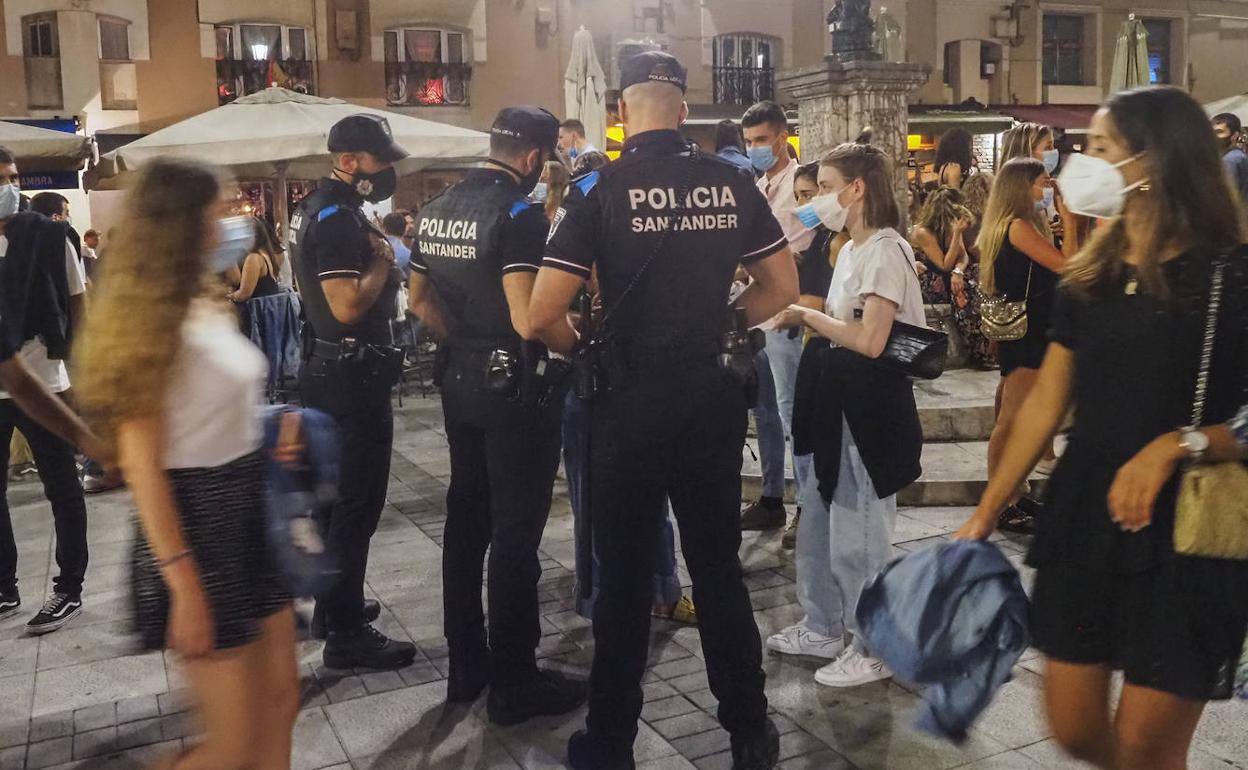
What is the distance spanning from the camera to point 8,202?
5.34 m

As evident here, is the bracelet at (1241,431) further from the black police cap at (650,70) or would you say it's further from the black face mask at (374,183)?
the black face mask at (374,183)

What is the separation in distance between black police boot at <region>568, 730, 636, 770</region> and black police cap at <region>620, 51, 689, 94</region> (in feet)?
6.46

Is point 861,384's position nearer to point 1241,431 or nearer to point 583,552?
point 583,552

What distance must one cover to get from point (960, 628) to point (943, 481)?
13.6 feet

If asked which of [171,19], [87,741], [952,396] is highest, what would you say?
[171,19]

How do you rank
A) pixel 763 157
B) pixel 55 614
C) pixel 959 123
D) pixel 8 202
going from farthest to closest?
pixel 959 123 → pixel 763 157 → pixel 8 202 → pixel 55 614

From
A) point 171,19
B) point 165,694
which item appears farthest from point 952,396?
point 171,19

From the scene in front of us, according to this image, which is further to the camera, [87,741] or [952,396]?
[952,396]

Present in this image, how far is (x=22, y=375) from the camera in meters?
3.65

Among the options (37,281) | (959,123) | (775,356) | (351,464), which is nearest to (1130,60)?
(959,123)

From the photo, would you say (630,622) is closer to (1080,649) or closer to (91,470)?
(1080,649)

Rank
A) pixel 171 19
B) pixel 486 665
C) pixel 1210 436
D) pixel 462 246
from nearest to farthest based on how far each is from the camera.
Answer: pixel 1210 436
pixel 462 246
pixel 486 665
pixel 171 19

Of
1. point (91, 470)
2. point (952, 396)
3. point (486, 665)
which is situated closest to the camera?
point (486, 665)

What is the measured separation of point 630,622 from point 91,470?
6155mm
